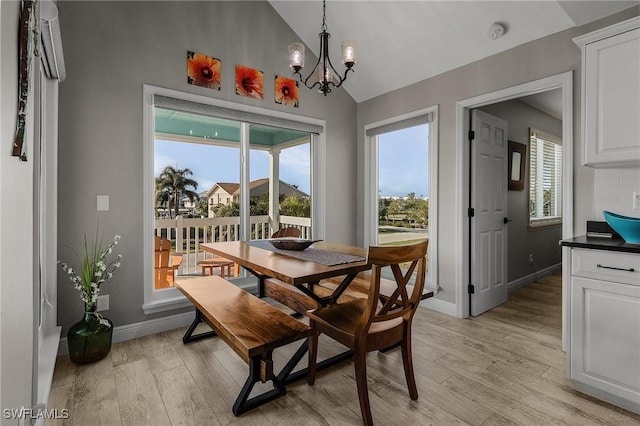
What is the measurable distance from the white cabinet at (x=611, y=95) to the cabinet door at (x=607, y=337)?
33.3 inches

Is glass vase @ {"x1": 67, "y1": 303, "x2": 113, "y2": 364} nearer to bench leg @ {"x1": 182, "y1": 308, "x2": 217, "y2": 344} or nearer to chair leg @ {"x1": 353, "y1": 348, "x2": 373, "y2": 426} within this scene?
bench leg @ {"x1": 182, "y1": 308, "x2": 217, "y2": 344}

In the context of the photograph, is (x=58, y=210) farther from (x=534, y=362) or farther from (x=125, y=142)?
(x=534, y=362)

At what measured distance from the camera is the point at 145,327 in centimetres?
280

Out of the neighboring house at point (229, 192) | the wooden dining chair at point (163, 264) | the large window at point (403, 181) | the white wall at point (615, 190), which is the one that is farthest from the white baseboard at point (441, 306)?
the wooden dining chair at point (163, 264)

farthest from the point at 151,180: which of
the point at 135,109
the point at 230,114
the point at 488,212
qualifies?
the point at 488,212

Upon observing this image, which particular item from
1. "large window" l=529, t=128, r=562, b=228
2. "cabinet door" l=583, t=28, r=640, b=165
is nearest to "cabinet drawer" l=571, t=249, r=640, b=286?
"cabinet door" l=583, t=28, r=640, b=165

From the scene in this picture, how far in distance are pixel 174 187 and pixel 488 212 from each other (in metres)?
3.25

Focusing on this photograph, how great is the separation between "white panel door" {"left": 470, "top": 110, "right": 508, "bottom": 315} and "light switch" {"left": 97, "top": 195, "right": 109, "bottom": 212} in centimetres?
336

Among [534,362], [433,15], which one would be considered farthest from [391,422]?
[433,15]

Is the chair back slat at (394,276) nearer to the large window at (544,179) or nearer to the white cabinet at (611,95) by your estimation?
the white cabinet at (611,95)

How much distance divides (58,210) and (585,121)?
3811 millimetres

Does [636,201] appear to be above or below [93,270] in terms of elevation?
above

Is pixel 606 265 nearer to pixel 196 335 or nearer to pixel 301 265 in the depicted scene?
pixel 301 265

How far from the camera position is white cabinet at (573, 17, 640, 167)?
6.33ft
